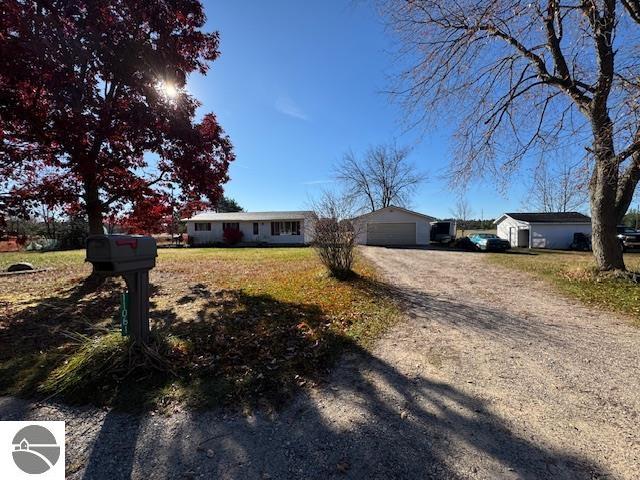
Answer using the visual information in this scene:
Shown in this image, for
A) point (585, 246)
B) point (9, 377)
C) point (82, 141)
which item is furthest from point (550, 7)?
point (585, 246)

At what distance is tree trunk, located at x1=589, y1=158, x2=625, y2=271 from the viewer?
8734 mm

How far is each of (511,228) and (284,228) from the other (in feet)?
68.6

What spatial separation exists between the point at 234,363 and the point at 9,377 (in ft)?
7.84

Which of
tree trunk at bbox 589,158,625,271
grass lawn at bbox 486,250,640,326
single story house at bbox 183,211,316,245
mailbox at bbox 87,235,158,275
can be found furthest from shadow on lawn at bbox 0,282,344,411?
single story house at bbox 183,211,316,245

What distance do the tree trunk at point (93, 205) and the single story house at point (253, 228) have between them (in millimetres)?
19945

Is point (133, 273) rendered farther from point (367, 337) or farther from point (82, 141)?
point (82, 141)

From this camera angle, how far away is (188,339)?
445 cm

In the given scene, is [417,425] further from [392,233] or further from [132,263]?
[392,233]

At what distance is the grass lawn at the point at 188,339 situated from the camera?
3107 mm

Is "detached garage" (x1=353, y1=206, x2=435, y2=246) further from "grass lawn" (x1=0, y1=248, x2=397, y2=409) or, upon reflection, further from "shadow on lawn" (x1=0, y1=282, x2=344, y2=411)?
"shadow on lawn" (x1=0, y1=282, x2=344, y2=411)

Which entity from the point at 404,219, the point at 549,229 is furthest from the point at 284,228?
the point at 549,229
